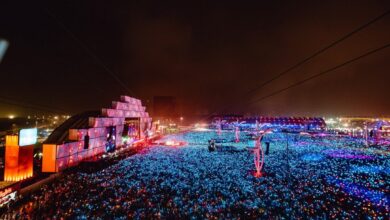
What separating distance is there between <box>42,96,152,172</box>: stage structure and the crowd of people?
1.62m

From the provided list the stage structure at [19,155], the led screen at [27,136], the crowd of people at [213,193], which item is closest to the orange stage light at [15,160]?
the stage structure at [19,155]

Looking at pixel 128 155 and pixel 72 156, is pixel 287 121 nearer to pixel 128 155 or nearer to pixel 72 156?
pixel 128 155

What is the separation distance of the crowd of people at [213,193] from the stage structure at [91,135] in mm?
1621

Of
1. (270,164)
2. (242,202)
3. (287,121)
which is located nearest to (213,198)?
(242,202)

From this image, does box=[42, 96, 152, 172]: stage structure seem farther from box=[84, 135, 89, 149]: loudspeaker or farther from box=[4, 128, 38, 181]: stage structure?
box=[4, 128, 38, 181]: stage structure

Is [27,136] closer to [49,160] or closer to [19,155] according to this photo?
[19,155]

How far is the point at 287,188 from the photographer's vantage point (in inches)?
479

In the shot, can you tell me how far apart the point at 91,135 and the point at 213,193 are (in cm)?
1314

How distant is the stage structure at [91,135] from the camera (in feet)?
50.7

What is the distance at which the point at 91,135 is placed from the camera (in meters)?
19.9

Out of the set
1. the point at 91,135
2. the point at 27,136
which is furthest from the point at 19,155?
the point at 91,135

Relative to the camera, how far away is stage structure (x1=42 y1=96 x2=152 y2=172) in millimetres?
15445

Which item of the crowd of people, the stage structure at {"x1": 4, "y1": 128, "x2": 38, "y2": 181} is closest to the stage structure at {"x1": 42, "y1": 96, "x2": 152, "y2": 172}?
the crowd of people

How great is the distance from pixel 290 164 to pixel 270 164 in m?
1.61
